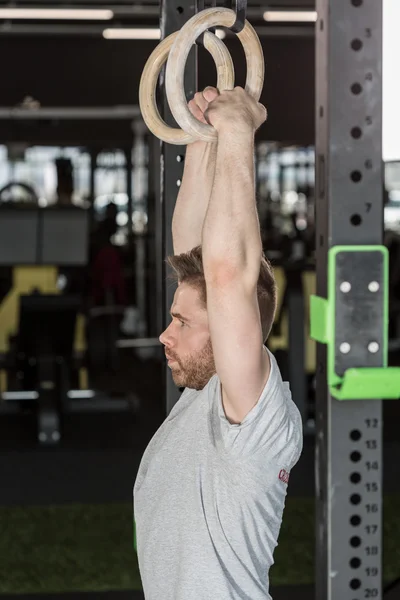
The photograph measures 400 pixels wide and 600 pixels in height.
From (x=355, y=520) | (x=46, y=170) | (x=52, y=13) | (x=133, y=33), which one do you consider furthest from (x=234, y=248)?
(x=46, y=170)

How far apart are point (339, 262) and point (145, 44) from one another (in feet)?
26.5

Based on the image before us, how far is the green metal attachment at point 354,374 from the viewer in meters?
1.25

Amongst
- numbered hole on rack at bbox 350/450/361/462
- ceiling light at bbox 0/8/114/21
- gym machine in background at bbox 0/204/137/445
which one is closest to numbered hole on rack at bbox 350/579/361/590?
numbered hole on rack at bbox 350/450/361/462

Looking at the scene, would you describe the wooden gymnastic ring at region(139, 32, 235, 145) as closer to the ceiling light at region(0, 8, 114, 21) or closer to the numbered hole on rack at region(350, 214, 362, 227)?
the numbered hole on rack at region(350, 214, 362, 227)

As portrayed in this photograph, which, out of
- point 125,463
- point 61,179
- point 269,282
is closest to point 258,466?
point 269,282

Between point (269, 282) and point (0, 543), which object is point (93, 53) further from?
point (269, 282)

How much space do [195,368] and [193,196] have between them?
364 millimetres

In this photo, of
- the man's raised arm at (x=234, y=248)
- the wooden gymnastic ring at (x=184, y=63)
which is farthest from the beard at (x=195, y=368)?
the wooden gymnastic ring at (x=184, y=63)

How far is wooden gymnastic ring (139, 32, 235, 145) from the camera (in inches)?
56.1

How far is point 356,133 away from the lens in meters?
1.26

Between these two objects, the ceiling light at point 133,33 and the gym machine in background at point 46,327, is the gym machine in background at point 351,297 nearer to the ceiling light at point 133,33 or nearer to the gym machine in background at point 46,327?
the gym machine in background at point 46,327

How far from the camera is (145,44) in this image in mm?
9008

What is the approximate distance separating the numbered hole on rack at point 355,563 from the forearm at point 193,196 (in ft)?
2.34

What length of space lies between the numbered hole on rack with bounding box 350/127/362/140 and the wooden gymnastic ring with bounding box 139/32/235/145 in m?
0.24
